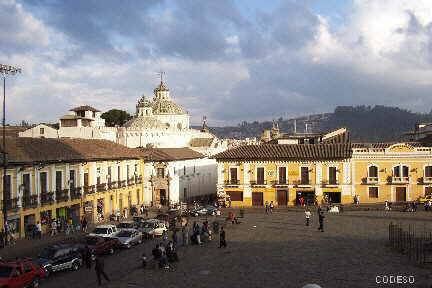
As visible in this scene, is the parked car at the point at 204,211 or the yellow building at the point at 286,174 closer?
the parked car at the point at 204,211

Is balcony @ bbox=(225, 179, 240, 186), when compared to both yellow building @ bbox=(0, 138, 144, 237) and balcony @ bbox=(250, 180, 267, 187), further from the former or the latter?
yellow building @ bbox=(0, 138, 144, 237)

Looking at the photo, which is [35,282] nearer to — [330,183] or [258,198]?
[258,198]

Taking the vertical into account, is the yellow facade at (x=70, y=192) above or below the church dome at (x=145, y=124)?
below

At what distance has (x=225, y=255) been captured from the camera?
28.8 metres

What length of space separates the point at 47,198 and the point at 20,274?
60.9 ft

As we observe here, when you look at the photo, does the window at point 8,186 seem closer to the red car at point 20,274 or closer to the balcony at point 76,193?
the balcony at point 76,193

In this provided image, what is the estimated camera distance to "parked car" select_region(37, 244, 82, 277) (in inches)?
992

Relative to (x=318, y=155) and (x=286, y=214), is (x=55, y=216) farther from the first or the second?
(x=318, y=155)

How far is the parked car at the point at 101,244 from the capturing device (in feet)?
97.8

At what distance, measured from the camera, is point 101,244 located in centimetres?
3044

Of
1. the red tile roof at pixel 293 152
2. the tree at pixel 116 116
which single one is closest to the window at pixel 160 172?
the red tile roof at pixel 293 152

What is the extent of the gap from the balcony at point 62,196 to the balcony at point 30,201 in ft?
9.95

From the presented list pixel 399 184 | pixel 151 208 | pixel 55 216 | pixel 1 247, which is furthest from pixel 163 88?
pixel 1 247

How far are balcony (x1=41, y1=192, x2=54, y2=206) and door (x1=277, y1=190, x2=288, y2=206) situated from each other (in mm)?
24475
